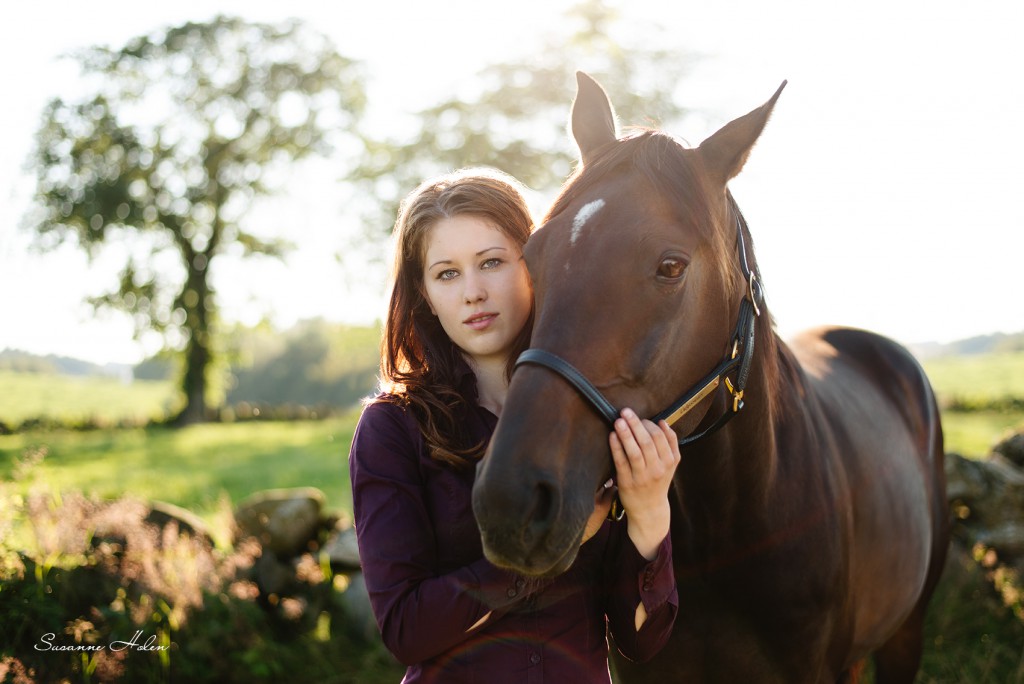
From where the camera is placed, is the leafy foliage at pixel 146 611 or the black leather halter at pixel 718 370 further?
the leafy foliage at pixel 146 611

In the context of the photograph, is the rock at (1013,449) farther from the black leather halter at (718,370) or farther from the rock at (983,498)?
the black leather halter at (718,370)

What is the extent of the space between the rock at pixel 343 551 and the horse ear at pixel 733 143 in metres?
3.92

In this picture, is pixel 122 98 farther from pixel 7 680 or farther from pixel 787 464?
pixel 787 464

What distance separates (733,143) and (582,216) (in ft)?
1.70

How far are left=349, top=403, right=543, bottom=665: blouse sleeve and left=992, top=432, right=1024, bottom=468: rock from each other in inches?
253

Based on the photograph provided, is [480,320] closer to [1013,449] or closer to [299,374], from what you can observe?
[1013,449]

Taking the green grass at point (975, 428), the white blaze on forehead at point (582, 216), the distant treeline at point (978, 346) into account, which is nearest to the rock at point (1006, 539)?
the white blaze on forehead at point (582, 216)

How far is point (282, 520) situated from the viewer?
523cm

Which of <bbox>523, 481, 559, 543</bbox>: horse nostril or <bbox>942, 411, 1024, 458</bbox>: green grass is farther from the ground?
<bbox>523, 481, 559, 543</bbox>: horse nostril

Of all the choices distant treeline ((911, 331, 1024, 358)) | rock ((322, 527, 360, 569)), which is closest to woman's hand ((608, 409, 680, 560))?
rock ((322, 527, 360, 569))

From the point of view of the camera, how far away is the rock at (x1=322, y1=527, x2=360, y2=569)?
5062mm

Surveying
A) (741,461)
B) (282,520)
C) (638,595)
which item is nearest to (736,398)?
(741,461)

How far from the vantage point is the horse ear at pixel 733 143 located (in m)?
1.96

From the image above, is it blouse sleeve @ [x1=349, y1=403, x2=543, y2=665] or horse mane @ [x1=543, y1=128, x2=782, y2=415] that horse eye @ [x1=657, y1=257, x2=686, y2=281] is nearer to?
horse mane @ [x1=543, y1=128, x2=782, y2=415]
